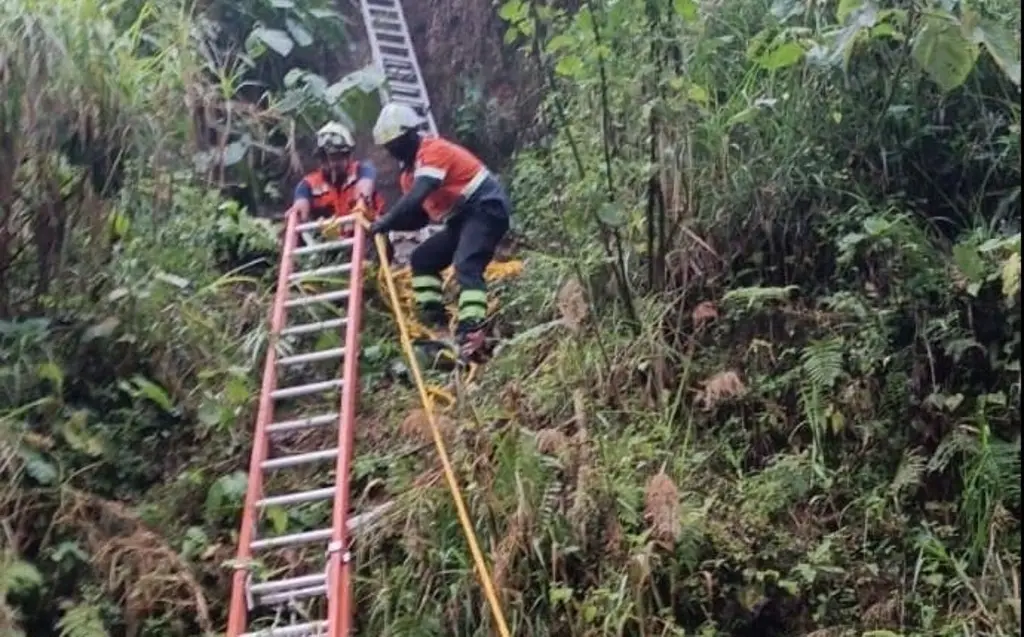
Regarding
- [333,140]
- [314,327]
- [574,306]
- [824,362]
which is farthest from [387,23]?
[824,362]

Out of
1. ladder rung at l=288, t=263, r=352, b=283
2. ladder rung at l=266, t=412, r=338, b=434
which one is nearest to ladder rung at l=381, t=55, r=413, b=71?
ladder rung at l=288, t=263, r=352, b=283

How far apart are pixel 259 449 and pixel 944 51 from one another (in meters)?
2.54

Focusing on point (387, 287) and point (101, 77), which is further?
point (387, 287)

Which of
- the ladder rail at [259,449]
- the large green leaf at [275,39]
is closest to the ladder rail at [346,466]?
the ladder rail at [259,449]

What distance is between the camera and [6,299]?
504cm

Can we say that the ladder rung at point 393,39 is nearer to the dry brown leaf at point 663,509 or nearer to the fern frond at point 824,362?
the fern frond at point 824,362

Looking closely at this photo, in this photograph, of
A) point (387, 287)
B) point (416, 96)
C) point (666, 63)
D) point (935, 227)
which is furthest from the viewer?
point (416, 96)

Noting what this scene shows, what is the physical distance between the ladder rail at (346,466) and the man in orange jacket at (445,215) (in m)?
0.28

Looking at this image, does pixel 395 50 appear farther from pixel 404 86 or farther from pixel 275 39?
pixel 275 39

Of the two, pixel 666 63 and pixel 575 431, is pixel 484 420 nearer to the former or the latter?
pixel 575 431

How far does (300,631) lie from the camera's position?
401 cm

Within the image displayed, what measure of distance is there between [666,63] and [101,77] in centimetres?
212

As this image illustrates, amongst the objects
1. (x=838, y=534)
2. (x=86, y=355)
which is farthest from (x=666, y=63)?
(x=86, y=355)

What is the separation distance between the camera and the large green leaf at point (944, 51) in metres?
3.77
